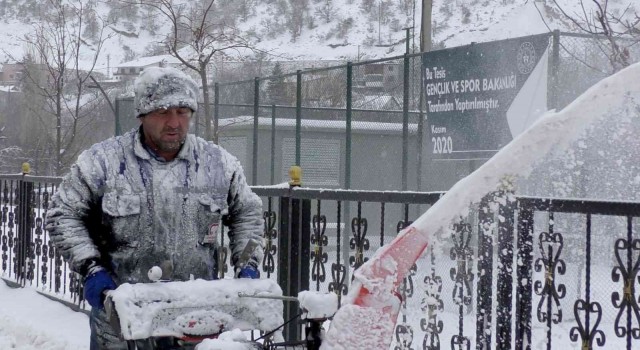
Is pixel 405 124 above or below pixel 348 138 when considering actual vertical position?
above

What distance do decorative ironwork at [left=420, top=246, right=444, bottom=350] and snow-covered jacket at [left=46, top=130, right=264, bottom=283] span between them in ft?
5.83

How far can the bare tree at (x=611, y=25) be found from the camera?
9.11 m

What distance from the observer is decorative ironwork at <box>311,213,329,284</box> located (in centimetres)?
658

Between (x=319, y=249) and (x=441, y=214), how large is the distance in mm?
3877

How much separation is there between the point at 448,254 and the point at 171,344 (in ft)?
9.84

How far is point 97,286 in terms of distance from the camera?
137 inches

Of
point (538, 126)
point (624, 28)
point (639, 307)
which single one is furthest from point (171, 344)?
point (624, 28)

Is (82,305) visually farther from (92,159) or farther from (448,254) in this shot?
(92,159)

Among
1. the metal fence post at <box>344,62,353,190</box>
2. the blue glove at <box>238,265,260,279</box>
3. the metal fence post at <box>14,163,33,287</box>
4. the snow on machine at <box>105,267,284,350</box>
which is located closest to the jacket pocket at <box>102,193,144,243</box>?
the blue glove at <box>238,265,260,279</box>

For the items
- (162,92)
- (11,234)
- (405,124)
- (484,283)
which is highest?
(405,124)

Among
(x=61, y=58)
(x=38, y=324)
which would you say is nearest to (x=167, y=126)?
(x=38, y=324)

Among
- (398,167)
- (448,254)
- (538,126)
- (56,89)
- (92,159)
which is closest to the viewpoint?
(538,126)

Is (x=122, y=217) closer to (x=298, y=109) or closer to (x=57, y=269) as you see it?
(x=57, y=269)

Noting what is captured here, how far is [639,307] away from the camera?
170 inches
